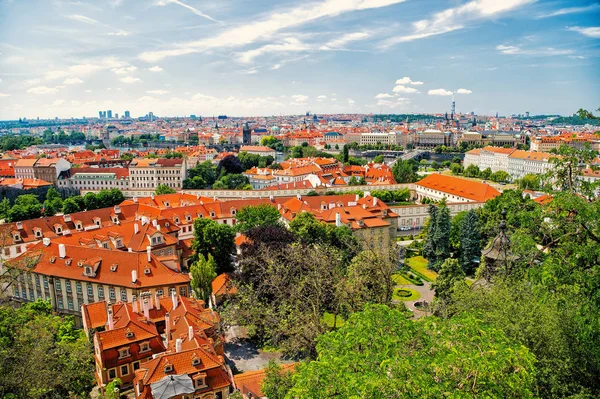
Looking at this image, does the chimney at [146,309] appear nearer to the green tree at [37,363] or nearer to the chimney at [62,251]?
the green tree at [37,363]

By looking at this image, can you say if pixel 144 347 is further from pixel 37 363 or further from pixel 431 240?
pixel 431 240

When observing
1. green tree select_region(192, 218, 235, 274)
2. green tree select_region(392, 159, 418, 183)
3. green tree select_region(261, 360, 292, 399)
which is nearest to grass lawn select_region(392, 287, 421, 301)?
green tree select_region(192, 218, 235, 274)

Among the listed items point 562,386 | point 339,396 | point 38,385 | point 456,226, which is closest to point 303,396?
point 339,396

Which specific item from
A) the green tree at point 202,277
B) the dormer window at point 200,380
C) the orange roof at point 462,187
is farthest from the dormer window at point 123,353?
the orange roof at point 462,187

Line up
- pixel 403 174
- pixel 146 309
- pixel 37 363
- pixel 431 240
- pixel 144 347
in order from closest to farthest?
1. pixel 37 363
2. pixel 144 347
3. pixel 146 309
4. pixel 431 240
5. pixel 403 174

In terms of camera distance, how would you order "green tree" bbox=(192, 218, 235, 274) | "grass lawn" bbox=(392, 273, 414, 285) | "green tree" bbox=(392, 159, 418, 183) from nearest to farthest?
1. "green tree" bbox=(192, 218, 235, 274)
2. "grass lawn" bbox=(392, 273, 414, 285)
3. "green tree" bbox=(392, 159, 418, 183)

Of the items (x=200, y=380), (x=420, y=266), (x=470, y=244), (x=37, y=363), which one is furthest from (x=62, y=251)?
(x=470, y=244)

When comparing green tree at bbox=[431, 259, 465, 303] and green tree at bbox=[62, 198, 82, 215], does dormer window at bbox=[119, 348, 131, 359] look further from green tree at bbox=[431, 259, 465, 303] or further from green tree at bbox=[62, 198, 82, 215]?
green tree at bbox=[62, 198, 82, 215]
